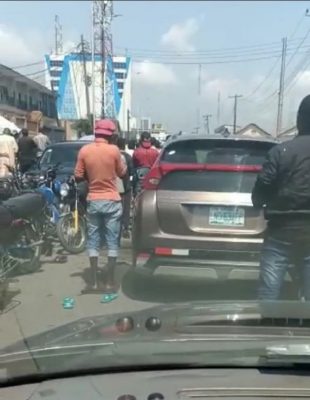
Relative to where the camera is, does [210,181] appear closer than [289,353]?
No

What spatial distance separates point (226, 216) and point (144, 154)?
20.4ft

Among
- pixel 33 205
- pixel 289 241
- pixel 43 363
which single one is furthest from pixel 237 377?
pixel 33 205

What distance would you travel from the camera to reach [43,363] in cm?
222

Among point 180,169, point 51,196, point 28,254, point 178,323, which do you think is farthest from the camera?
point 51,196

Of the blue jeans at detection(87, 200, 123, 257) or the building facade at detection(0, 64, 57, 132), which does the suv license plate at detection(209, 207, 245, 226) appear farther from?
the building facade at detection(0, 64, 57, 132)

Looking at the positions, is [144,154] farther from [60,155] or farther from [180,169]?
[180,169]

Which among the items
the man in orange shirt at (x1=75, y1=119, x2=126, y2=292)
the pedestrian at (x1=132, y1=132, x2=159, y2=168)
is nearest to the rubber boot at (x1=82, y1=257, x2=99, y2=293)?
the man in orange shirt at (x1=75, y1=119, x2=126, y2=292)

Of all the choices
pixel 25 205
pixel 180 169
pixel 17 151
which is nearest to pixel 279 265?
pixel 180 169

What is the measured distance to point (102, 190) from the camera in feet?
23.7

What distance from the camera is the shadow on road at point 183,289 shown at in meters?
5.64

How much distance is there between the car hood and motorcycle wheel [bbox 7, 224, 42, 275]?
4.71 m

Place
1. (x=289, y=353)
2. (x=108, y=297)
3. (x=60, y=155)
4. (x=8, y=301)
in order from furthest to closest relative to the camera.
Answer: (x=60, y=155), (x=108, y=297), (x=8, y=301), (x=289, y=353)

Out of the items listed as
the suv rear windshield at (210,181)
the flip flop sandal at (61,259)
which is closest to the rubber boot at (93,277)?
the suv rear windshield at (210,181)

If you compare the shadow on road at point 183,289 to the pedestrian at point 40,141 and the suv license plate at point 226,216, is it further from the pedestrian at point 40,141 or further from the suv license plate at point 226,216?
the pedestrian at point 40,141
